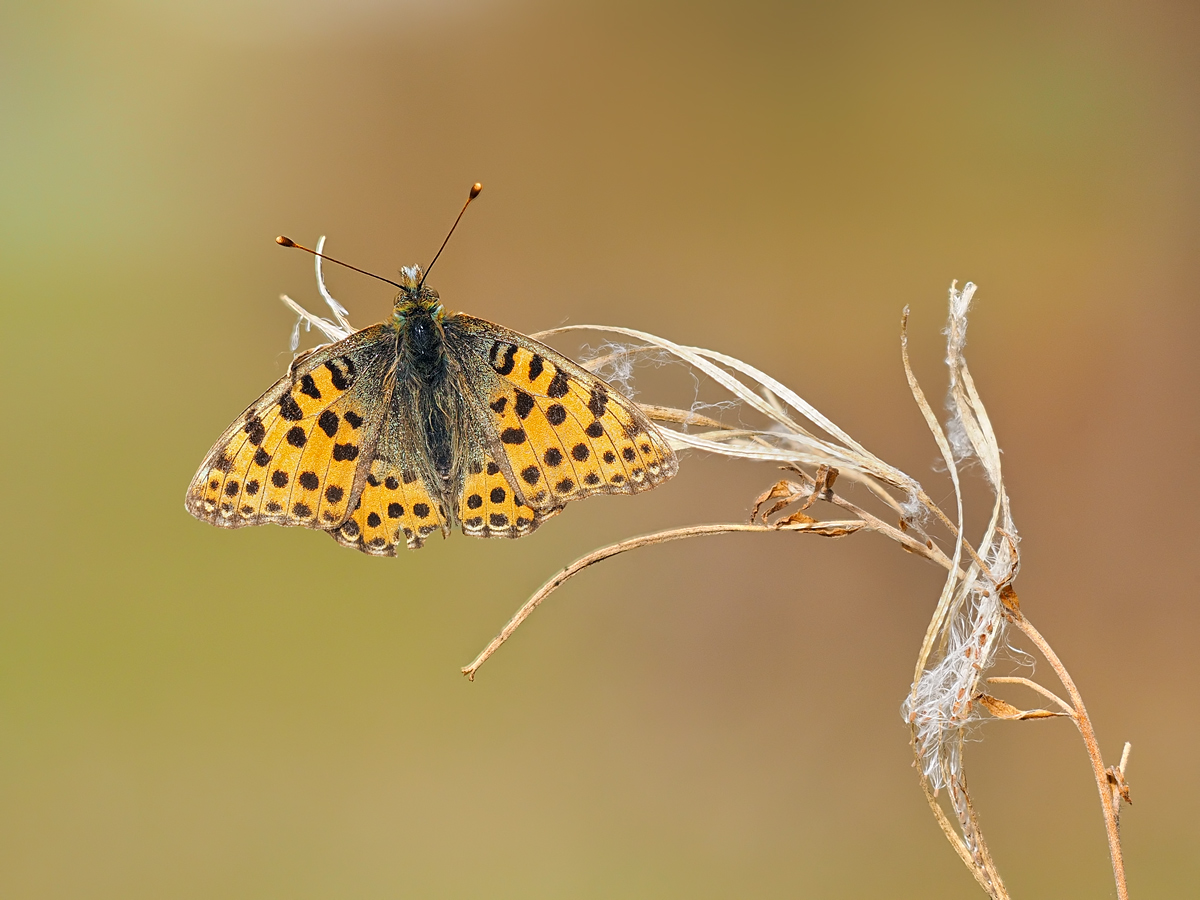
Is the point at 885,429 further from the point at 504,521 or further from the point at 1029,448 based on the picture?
the point at 504,521

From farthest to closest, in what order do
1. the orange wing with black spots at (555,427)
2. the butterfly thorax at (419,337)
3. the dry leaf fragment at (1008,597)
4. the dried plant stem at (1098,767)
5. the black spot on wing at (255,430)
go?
the butterfly thorax at (419,337) < the black spot on wing at (255,430) < the orange wing with black spots at (555,427) < the dry leaf fragment at (1008,597) < the dried plant stem at (1098,767)

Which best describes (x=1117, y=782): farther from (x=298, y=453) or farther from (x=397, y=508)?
(x=298, y=453)

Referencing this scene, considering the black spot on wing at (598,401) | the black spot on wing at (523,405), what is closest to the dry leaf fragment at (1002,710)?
the black spot on wing at (598,401)

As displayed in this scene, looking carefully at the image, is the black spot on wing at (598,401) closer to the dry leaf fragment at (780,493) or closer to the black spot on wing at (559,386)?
the black spot on wing at (559,386)

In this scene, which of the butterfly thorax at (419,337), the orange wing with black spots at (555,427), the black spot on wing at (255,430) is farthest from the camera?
the butterfly thorax at (419,337)

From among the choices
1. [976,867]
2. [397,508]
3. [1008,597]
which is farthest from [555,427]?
[976,867]

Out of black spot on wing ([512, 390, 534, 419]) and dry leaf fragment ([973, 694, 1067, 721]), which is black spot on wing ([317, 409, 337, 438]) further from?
dry leaf fragment ([973, 694, 1067, 721])

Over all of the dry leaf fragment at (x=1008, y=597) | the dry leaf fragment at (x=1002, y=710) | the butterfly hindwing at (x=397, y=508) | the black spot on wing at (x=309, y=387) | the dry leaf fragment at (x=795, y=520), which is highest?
the dry leaf fragment at (x=1008, y=597)

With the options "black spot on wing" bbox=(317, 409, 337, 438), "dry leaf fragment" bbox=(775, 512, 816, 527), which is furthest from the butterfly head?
"dry leaf fragment" bbox=(775, 512, 816, 527)

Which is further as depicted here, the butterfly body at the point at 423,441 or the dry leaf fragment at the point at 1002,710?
the butterfly body at the point at 423,441

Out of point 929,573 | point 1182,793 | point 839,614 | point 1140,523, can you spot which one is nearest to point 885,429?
point 929,573
